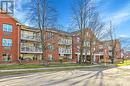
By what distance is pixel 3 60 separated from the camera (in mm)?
48750

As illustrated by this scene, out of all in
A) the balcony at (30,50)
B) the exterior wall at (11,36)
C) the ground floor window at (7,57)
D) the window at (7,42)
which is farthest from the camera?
the balcony at (30,50)

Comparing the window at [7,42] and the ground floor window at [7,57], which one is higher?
the window at [7,42]

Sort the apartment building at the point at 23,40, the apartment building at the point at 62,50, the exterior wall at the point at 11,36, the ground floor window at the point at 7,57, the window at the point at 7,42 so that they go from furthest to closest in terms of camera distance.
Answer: the apartment building at the point at 62,50 < the window at the point at 7,42 < the ground floor window at the point at 7,57 < the exterior wall at the point at 11,36 < the apartment building at the point at 23,40

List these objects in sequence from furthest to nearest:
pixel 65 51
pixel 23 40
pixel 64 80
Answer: pixel 65 51
pixel 23 40
pixel 64 80

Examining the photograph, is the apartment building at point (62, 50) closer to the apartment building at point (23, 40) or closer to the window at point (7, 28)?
the apartment building at point (23, 40)

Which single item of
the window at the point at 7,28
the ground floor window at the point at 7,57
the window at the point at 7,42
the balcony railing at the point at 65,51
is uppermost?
the window at the point at 7,28

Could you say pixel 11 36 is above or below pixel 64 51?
above

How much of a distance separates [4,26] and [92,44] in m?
20.2

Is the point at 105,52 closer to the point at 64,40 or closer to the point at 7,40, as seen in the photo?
the point at 64,40

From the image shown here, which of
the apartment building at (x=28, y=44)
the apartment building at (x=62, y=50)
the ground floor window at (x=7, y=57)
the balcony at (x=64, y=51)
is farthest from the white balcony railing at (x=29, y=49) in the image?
the balcony at (x=64, y=51)

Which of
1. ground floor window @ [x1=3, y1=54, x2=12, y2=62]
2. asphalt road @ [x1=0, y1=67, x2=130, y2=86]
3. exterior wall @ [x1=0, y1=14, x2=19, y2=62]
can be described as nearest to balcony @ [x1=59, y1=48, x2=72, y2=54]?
exterior wall @ [x1=0, y1=14, x2=19, y2=62]

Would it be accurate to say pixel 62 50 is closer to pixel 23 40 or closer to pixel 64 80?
pixel 23 40

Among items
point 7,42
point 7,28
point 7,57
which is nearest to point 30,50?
point 7,42

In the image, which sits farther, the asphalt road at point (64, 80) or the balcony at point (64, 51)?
the balcony at point (64, 51)
